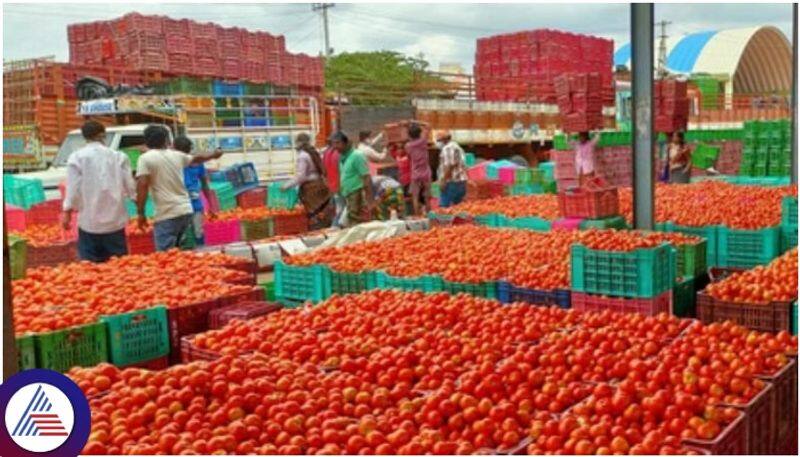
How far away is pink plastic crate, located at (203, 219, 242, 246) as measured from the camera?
9.98 metres

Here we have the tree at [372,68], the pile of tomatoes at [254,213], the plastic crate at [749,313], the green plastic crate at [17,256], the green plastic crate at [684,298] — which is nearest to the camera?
the plastic crate at [749,313]

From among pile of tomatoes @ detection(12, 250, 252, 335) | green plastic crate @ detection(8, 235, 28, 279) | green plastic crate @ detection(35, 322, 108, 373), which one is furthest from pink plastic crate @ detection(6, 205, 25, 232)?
green plastic crate @ detection(35, 322, 108, 373)

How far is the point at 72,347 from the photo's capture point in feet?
14.8

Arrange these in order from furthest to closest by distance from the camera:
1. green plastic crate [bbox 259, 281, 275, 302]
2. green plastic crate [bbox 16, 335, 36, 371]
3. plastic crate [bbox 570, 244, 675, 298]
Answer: green plastic crate [bbox 259, 281, 275, 302]
plastic crate [bbox 570, 244, 675, 298]
green plastic crate [bbox 16, 335, 36, 371]

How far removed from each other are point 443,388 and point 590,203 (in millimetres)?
5416

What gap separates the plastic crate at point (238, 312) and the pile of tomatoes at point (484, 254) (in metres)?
1.11

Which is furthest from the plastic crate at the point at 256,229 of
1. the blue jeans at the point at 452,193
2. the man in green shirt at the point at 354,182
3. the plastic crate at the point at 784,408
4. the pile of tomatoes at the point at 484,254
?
the plastic crate at the point at 784,408

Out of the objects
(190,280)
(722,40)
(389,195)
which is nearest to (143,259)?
(190,280)

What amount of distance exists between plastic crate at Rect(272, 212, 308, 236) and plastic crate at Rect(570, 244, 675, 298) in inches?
226

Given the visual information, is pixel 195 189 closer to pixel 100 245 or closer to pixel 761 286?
pixel 100 245

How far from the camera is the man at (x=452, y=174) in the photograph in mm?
12261

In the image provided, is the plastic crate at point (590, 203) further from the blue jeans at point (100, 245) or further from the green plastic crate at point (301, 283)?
the blue jeans at point (100, 245)

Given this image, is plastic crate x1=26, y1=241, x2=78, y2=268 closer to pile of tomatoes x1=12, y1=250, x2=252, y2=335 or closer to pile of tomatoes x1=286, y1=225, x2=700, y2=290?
pile of tomatoes x1=12, y1=250, x2=252, y2=335

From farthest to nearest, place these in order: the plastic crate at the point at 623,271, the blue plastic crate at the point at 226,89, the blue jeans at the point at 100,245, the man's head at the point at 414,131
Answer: the blue plastic crate at the point at 226,89
the man's head at the point at 414,131
the blue jeans at the point at 100,245
the plastic crate at the point at 623,271
